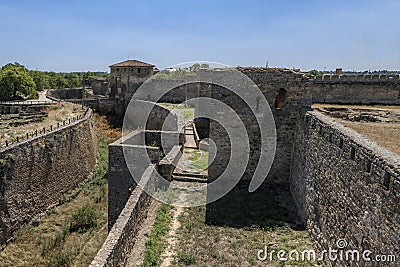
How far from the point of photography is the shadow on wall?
335 inches

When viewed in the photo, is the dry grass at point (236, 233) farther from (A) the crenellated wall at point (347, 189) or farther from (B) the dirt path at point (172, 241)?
(A) the crenellated wall at point (347, 189)

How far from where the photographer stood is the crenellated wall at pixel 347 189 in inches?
168

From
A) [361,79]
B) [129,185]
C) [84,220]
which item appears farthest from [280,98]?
[84,220]

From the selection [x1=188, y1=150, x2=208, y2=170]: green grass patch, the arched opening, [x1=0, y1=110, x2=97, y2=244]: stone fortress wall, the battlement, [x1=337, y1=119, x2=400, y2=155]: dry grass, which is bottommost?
[x1=0, y1=110, x2=97, y2=244]: stone fortress wall

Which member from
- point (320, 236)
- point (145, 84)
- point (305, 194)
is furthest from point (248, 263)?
point (145, 84)

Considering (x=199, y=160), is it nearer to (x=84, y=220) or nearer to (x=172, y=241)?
(x=172, y=241)

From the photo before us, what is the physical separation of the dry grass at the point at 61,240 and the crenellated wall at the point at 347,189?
8.02m

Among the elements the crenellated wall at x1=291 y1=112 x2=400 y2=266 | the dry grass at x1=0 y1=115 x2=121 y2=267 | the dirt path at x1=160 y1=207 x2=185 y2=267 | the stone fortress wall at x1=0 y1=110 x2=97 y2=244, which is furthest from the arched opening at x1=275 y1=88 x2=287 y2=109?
the stone fortress wall at x1=0 y1=110 x2=97 y2=244

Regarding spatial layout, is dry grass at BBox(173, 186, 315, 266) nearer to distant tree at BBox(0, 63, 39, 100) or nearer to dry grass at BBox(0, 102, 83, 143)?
dry grass at BBox(0, 102, 83, 143)

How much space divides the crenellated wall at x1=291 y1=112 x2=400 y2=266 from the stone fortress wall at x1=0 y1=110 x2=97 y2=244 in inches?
431

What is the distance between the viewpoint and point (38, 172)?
48.2 feet

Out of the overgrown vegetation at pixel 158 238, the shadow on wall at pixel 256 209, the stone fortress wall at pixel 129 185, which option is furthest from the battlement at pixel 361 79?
the overgrown vegetation at pixel 158 238

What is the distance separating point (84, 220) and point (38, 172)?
3.20 m

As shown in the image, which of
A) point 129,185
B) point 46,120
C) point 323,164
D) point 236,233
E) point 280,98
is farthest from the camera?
point 46,120
